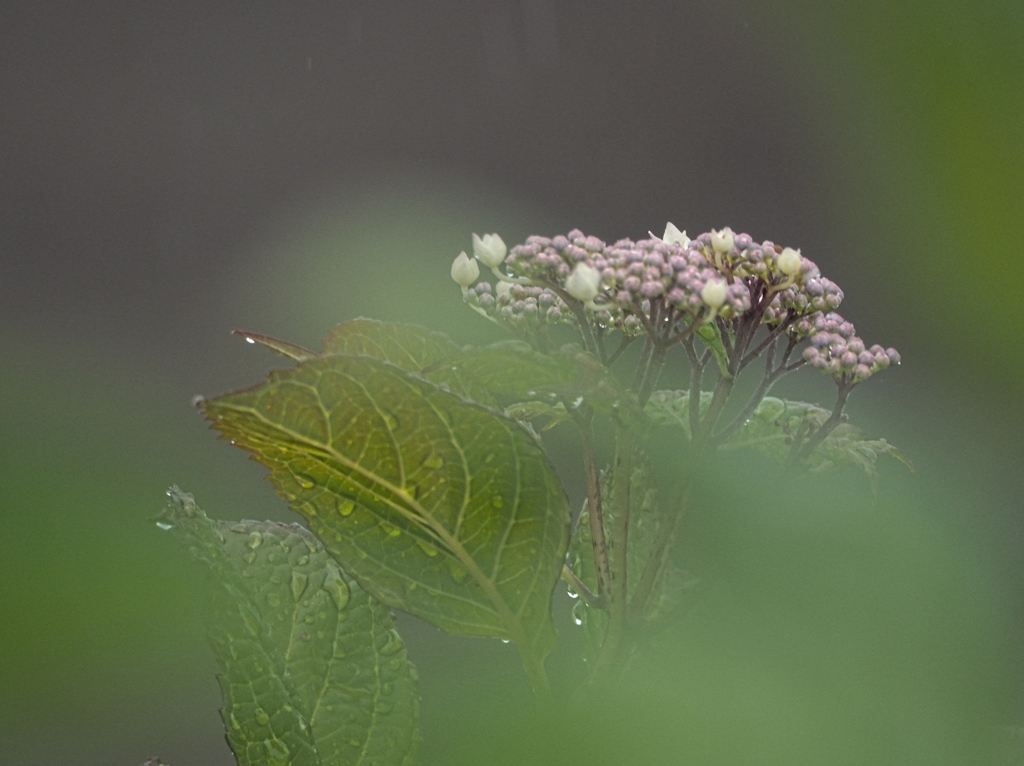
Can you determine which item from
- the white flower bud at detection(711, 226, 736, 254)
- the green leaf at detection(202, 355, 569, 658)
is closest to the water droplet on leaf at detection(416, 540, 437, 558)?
the green leaf at detection(202, 355, 569, 658)

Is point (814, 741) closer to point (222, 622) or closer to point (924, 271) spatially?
point (924, 271)

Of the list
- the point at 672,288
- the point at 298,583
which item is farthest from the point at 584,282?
the point at 298,583

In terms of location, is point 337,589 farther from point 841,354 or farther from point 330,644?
point 841,354

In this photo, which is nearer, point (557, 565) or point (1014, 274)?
point (1014, 274)

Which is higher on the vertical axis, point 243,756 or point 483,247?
point 483,247

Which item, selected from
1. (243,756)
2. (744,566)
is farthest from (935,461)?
(243,756)

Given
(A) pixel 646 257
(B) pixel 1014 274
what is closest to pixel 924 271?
(B) pixel 1014 274
